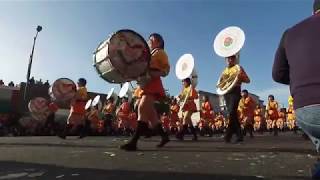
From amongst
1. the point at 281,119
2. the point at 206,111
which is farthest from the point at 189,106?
the point at 281,119

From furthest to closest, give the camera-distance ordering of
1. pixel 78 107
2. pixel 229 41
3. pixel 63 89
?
pixel 63 89 → pixel 78 107 → pixel 229 41

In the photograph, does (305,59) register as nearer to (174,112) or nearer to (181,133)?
(181,133)

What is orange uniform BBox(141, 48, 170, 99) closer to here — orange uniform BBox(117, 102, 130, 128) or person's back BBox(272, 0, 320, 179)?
person's back BBox(272, 0, 320, 179)

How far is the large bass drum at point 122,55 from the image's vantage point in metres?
7.65

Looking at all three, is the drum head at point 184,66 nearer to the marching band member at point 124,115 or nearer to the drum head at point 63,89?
the drum head at point 63,89

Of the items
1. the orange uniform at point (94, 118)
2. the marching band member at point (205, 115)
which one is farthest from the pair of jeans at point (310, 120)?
the orange uniform at point (94, 118)

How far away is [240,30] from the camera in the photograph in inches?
449

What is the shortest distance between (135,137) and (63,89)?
362 inches

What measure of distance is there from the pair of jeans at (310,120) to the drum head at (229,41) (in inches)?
282

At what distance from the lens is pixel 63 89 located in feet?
51.4

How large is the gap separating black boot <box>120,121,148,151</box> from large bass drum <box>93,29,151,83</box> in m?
0.85

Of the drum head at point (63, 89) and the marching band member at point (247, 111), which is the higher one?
the drum head at point (63, 89)

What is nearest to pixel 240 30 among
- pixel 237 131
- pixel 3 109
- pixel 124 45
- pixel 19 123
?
pixel 237 131

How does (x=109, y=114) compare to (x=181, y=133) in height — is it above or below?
above
